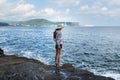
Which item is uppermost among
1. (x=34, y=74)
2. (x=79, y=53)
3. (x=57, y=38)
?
(x=57, y=38)

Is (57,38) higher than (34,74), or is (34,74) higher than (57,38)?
(57,38)

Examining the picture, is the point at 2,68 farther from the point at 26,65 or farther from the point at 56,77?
the point at 56,77

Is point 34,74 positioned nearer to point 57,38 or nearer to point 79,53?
point 57,38

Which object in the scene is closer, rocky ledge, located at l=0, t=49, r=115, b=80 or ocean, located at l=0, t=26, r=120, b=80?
rocky ledge, located at l=0, t=49, r=115, b=80

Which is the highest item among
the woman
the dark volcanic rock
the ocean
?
the woman

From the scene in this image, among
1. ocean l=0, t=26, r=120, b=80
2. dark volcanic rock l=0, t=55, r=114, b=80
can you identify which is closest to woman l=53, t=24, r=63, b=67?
dark volcanic rock l=0, t=55, r=114, b=80

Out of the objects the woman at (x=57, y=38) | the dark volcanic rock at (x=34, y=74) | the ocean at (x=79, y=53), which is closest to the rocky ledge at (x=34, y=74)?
the dark volcanic rock at (x=34, y=74)

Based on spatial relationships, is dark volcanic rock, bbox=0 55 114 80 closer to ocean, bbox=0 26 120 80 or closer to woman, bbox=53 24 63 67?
woman, bbox=53 24 63 67

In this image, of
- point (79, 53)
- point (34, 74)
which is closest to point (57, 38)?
point (34, 74)

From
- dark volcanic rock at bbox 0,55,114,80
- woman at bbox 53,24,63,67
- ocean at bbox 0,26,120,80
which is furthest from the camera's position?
ocean at bbox 0,26,120,80

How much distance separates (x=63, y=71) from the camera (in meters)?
17.0

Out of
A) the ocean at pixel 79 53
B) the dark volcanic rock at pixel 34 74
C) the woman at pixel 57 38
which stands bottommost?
the ocean at pixel 79 53

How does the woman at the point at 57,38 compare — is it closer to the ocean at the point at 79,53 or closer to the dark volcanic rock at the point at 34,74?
the dark volcanic rock at the point at 34,74

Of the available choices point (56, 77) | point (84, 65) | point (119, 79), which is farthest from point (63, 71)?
point (84, 65)
